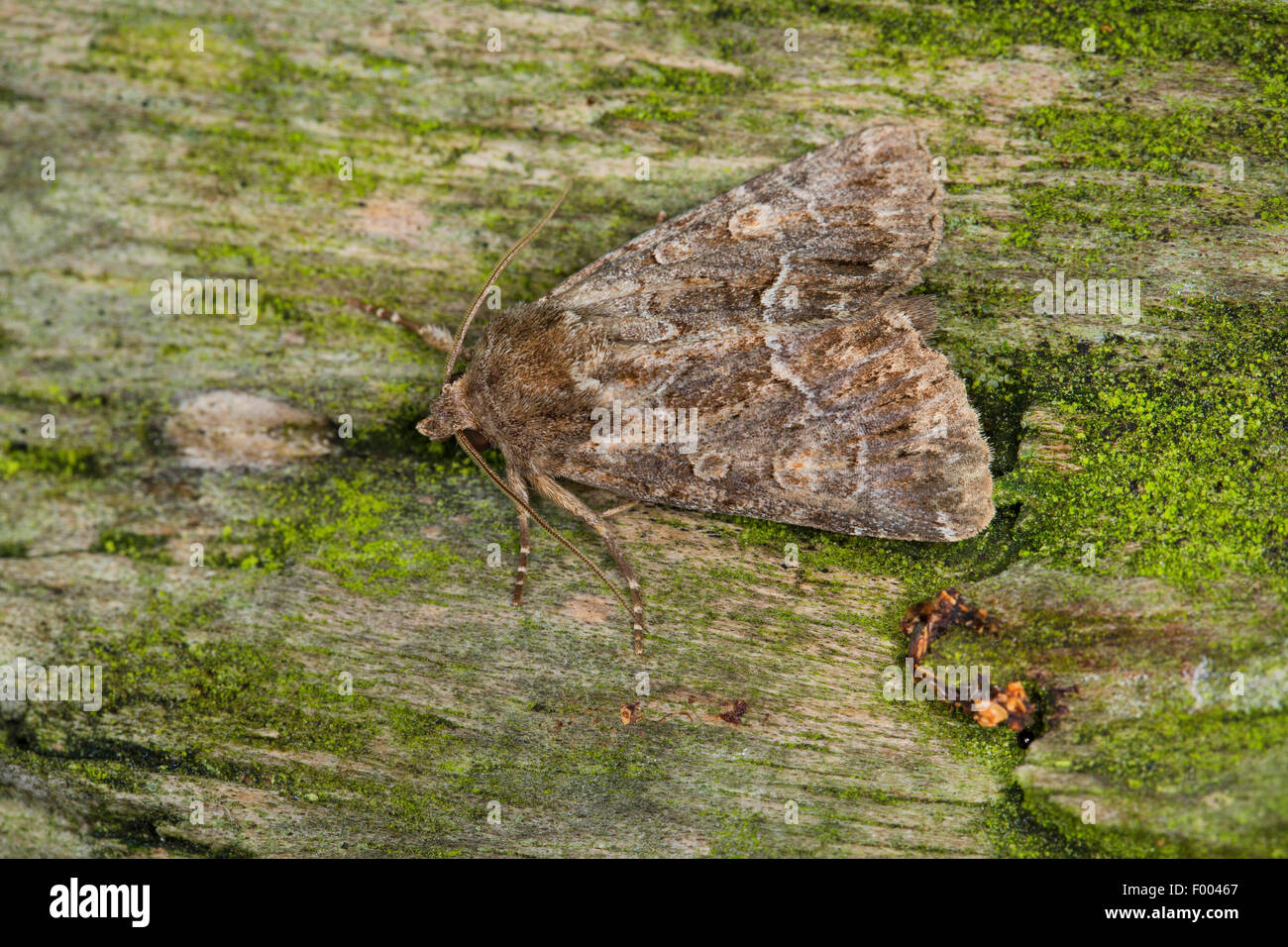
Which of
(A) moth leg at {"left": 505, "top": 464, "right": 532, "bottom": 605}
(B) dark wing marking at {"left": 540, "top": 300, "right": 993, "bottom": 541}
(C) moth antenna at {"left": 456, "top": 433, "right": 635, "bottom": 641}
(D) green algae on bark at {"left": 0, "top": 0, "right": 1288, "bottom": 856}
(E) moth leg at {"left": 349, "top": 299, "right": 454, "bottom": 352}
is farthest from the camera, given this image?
(E) moth leg at {"left": 349, "top": 299, "right": 454, "bottom": 352}

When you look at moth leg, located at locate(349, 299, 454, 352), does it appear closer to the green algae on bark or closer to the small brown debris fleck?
the green algae on bark

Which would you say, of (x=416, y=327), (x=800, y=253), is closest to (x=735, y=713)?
(x=800, y=253)

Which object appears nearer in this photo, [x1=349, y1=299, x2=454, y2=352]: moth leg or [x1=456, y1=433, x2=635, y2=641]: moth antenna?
[x1=456, y1=433, x2=635, y2=641]: moth antenna

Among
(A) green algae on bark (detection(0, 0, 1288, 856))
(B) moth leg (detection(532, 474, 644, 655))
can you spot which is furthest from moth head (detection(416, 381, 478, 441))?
(B) moth leg (detection(532, 474, 644, 655))

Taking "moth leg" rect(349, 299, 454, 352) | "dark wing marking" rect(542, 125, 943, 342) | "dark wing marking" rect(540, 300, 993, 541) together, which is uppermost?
"dark wing marking" rect(542, 125, 943, 342)

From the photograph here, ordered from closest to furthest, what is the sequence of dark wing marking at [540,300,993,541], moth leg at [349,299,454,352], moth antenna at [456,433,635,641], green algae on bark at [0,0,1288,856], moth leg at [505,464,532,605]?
dark wing marking at [540,300,993,541] → green algae on bark at [0,0,1288,856] → moth antenna at [456,433,635,641] → moth leg at [505,464,532,605] → moth leg at [349,299,454,352]

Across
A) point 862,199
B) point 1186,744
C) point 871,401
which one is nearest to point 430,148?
point 862,199

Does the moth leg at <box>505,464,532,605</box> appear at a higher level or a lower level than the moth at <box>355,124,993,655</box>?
lower
